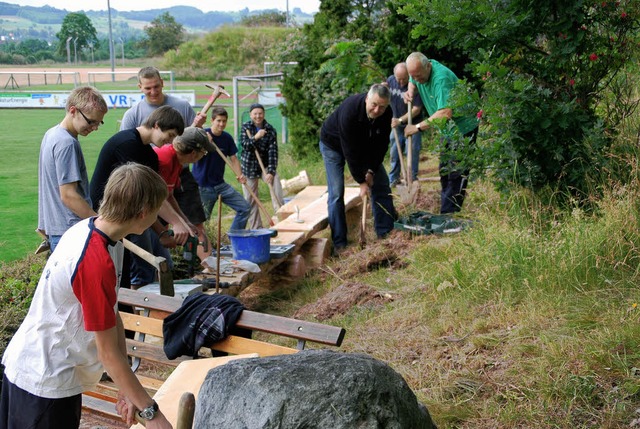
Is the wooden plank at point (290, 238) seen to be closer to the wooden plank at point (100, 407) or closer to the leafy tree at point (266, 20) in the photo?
the wooden plank at point (100, 407)

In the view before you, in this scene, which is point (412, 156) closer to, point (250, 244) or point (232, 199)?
point (232, 199)

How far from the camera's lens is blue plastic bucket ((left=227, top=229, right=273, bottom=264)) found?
636 centimetres

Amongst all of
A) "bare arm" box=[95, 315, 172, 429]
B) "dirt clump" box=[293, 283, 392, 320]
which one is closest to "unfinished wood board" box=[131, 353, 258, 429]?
"bare arm" box=[95, 315, 172, 429]

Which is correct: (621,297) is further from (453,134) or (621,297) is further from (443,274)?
(453,134)

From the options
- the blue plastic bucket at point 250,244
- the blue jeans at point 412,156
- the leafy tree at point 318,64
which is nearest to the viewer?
the blue plastic bucket at point 250,244

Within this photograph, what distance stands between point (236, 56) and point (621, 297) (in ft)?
147

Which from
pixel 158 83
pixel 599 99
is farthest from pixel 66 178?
pixel 599 99

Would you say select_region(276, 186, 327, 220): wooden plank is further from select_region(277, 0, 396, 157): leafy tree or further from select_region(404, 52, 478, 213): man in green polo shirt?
select_region(277, 0, 396, 157): leafy tree

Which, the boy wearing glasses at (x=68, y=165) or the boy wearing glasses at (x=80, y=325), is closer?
the boy wearing glasses at (x=80, y=325)

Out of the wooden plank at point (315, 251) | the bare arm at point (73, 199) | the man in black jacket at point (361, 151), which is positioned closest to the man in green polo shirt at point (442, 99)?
the man in black jacket at point (361, 151)

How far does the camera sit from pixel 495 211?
19.7ft

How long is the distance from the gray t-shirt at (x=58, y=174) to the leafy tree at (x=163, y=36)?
58.6 metres

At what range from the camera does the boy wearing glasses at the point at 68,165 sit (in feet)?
14.3

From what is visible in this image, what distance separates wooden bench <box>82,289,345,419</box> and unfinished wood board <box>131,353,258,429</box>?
29 cm
